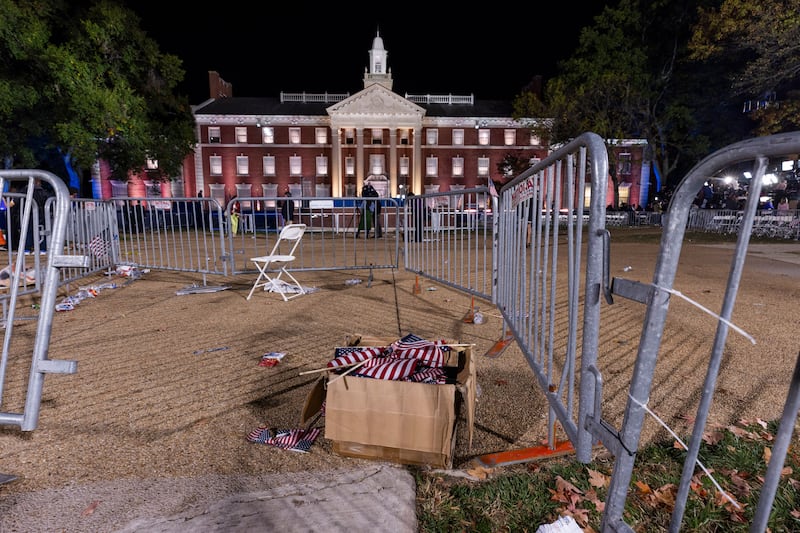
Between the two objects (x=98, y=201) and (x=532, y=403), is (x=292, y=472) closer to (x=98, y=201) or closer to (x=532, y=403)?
(x=532, y=403)

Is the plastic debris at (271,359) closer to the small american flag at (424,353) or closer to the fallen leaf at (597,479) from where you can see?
the small american flag at (424,353)

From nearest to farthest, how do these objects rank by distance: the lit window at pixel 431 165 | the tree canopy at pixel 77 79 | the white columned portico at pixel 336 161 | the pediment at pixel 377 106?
the tree canopy at pixel 77 79
the pediment at pixel 377 106
the white columned portico at pixel 336 161
the lit window at pixel 431 165

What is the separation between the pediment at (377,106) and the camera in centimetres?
4694

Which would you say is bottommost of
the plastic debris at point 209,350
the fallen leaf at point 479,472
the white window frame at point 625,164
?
the fallen leaf at point 479,472

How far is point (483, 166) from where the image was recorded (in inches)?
1954

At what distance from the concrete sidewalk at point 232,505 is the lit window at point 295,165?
4890cm

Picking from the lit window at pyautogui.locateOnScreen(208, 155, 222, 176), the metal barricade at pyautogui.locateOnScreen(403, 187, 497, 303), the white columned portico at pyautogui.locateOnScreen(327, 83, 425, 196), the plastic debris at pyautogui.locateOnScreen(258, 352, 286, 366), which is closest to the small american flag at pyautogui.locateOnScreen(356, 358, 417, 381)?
the plastic debris at pyautogui.locateOnScreen(258, 352, 286, 366)

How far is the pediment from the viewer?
4694cm

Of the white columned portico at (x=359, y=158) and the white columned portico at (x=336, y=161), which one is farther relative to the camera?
the white columned portico at (x=359, y=158)

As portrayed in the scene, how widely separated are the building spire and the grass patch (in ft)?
186

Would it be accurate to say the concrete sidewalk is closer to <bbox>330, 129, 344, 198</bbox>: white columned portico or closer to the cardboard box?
the cardboard box

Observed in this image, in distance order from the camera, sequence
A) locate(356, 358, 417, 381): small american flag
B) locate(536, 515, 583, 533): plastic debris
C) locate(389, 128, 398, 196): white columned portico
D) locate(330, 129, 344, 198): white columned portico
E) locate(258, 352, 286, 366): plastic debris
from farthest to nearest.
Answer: locate(389, 128, 398, 196): white columned portico, locate(330, 129, 344, 198): white columned portico, locate(258, 352, 286, 366): plastic debris, locate(356, 358, 417, 381): small american flag, locate(536, 515, 583, 533): plastic debris

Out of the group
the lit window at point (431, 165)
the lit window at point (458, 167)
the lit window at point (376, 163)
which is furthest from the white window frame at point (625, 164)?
the lit window at point (376, 163)

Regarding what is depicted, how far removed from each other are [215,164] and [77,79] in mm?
24184
